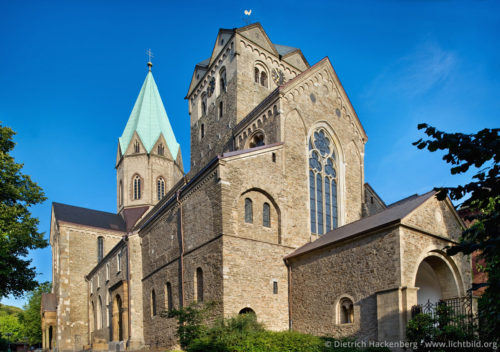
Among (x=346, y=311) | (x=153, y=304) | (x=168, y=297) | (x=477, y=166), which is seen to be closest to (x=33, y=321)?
(x=153, y=304)

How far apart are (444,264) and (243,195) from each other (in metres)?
8.87

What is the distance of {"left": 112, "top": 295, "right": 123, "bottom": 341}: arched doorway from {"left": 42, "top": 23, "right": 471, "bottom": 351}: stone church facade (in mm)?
93

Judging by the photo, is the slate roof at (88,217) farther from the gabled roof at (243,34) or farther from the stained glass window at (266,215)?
the stained glass window at (266,215)

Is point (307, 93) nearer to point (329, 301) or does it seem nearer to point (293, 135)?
point (293, 135)

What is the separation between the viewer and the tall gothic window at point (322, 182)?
23.1 metres

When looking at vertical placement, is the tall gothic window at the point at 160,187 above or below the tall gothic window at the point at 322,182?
above

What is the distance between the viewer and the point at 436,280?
18.5 m

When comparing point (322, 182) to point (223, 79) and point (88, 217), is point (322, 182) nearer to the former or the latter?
point (223, 79)

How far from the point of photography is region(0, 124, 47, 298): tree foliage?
20.6 metres

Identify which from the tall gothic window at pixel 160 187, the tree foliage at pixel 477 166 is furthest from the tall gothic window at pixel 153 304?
the tall gothic window at pixel 160 187

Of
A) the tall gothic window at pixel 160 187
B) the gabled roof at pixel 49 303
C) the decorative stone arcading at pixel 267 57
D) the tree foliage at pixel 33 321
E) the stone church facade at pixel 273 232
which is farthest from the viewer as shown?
the tree foliage at pixel 33 321

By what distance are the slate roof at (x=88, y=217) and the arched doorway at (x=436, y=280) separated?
1264 inches

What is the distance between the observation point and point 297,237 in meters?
21.3

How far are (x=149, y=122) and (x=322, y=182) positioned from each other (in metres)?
33.1
